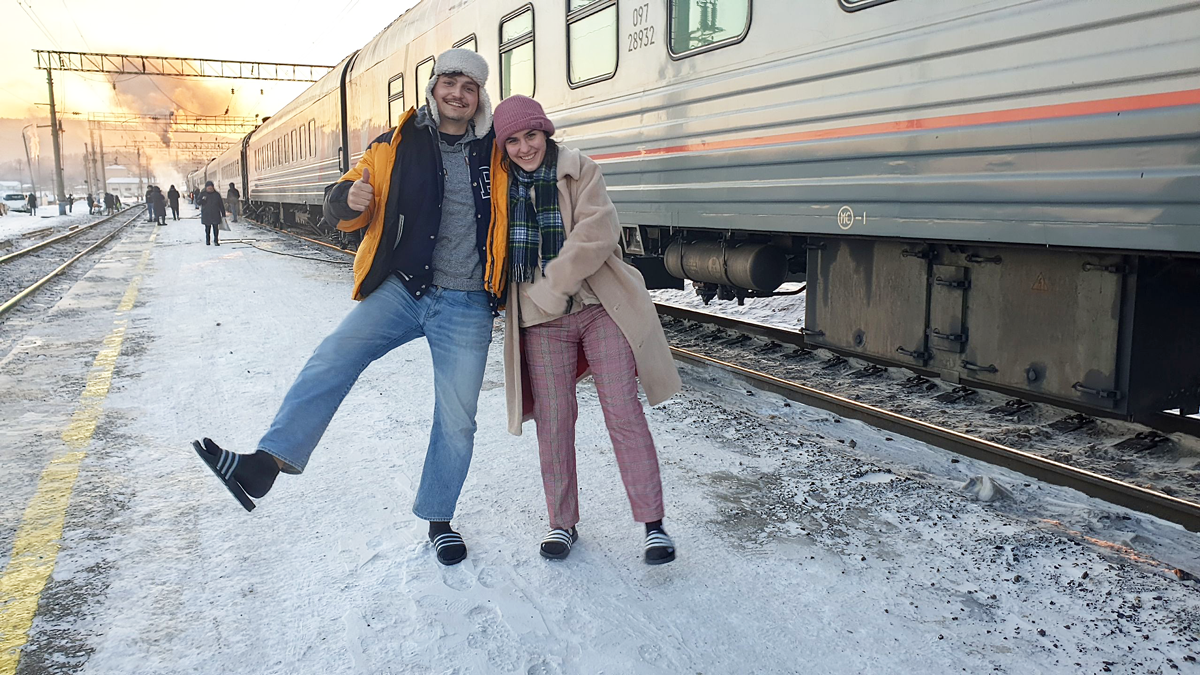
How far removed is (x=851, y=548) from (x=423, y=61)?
28.8 ft

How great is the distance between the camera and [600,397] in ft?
10.7

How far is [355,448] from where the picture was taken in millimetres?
4566

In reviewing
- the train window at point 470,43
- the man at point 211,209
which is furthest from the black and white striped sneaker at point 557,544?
the man at point 211,209

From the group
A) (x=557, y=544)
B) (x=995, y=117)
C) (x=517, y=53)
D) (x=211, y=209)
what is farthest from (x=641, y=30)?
(x=211, y=209)

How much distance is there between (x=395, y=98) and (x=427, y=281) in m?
9.45

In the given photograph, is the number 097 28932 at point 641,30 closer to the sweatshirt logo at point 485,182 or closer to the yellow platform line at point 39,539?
the sweatshirt logo at point 485,182

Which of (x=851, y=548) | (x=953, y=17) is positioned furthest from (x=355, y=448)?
(x=953, y=17)

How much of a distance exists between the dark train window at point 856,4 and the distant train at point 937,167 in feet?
0.08

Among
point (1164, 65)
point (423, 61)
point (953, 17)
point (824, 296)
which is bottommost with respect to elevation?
point (824, 296)

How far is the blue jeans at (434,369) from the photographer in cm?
302

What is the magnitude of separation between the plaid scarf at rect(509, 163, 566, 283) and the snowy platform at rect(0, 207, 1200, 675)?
1.10m

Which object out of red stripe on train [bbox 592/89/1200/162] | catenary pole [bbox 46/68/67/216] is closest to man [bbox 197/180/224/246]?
red stripe on train [bbox 592/89/1200/162]

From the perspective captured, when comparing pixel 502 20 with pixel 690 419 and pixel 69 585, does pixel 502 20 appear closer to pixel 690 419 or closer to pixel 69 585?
pixel 690 419

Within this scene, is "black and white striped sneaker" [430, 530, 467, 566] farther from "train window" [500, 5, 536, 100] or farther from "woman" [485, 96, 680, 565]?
"train window" [500, 5, 536, 100]
